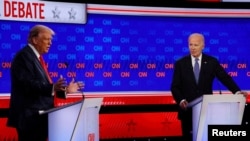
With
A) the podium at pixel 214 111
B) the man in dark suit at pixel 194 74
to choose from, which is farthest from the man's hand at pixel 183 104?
the man in dark suit at pixel 194 74

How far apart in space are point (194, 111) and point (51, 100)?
50.0 inches

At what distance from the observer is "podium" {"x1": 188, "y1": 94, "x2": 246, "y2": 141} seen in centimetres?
431

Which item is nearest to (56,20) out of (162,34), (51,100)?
(162,34)

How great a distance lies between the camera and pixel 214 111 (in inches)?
173

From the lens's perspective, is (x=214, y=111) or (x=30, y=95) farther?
(x=214, y=111)

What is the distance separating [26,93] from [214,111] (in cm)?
157

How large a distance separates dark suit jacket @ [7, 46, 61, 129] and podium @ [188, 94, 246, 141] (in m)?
1.25

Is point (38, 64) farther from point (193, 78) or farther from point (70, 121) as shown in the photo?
point (193, 78)

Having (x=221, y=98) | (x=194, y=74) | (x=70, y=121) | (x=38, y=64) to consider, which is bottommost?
(x=70, y=121)

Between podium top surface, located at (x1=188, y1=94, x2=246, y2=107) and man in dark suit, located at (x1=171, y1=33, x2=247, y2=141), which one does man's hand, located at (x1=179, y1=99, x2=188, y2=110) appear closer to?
podium top surface, located at (x1=188, y1=94, x2=246, y2=107)

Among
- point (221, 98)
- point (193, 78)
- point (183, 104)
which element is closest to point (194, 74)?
point (193, 78)

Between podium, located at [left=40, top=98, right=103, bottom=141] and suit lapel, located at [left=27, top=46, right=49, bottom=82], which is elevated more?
suit lapel, located at [left=27, top=46, right=49, bottom=82]

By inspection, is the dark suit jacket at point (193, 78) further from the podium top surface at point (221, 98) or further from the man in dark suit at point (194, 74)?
the podium top surface at point (221, 98)

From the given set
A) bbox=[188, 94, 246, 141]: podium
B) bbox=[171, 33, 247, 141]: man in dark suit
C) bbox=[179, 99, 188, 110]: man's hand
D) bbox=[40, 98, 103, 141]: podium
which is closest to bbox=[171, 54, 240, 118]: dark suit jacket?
bbox=[171, 33, 247, 141]: man in dark suit
